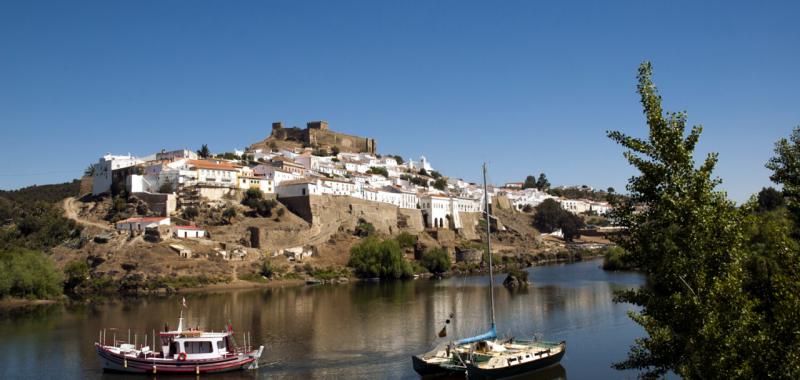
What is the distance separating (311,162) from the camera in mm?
80375

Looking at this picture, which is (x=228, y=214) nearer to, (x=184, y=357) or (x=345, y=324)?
(x=345, y=324)

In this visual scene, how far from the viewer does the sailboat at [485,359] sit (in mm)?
19922

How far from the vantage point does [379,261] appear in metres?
55.3

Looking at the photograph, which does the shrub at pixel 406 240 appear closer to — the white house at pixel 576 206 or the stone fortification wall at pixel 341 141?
the stone fortification wall at pixel 341 141

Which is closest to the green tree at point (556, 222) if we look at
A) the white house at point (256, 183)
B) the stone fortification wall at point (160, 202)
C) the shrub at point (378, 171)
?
the shrub at point (378, 171)

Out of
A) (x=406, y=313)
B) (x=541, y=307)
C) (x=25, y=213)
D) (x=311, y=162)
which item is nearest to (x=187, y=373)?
(x=406, y=313)

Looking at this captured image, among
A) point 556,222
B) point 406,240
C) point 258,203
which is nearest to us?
point 258,203

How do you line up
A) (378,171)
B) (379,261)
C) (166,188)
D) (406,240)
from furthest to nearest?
(378,171) → (406,240) → (166,188) → (379,261)

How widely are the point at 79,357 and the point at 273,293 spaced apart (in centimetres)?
2123

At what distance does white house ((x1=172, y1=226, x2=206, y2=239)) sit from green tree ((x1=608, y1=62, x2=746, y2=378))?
153 feet

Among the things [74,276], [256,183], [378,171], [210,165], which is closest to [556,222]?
[378,171]

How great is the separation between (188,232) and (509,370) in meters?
38.5

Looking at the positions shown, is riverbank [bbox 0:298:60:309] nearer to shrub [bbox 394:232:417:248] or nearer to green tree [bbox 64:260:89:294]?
green tree [bbox 64:260:89:294]

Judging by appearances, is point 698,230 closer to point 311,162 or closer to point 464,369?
point 464,369
